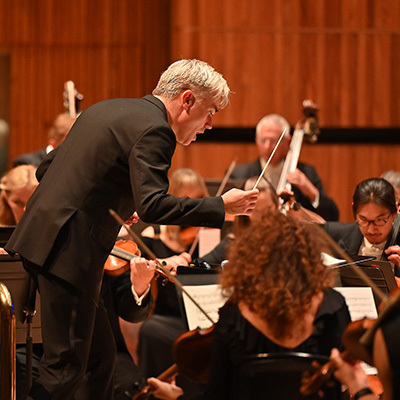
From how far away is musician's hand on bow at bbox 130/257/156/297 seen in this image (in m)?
3.18

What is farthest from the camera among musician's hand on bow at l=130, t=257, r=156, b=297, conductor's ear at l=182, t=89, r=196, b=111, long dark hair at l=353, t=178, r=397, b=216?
long dark hair at l=353, t=178, r=397, b=216

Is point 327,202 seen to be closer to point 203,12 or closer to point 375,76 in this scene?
point 375,76

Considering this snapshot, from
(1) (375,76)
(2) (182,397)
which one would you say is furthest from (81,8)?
(2) (182,397)

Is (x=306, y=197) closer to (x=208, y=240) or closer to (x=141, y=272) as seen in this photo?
(x=208, y=240)

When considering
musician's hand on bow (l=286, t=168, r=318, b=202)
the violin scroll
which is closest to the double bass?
the violin scroll

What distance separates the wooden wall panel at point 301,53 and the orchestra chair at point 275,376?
464 cm

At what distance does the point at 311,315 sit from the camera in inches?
75.7

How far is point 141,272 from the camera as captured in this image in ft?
10.5

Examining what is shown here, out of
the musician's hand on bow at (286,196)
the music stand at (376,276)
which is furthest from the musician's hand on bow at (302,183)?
the music stand at (376,276)

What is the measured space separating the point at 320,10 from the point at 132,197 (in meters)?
4.24

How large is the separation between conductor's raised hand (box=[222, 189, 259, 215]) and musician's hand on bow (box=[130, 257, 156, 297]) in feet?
2.56

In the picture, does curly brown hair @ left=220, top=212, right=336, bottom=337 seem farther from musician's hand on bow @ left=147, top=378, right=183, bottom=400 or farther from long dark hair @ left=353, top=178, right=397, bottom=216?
long dark hair @ left=353, top=178, right=397, bottom=216

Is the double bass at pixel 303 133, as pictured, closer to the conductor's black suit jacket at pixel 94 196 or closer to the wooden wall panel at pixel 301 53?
the wooden wall panel at pixel 301 53

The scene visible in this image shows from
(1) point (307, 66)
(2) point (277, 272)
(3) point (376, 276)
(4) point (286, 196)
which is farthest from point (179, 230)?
(2) point (277, 272)
